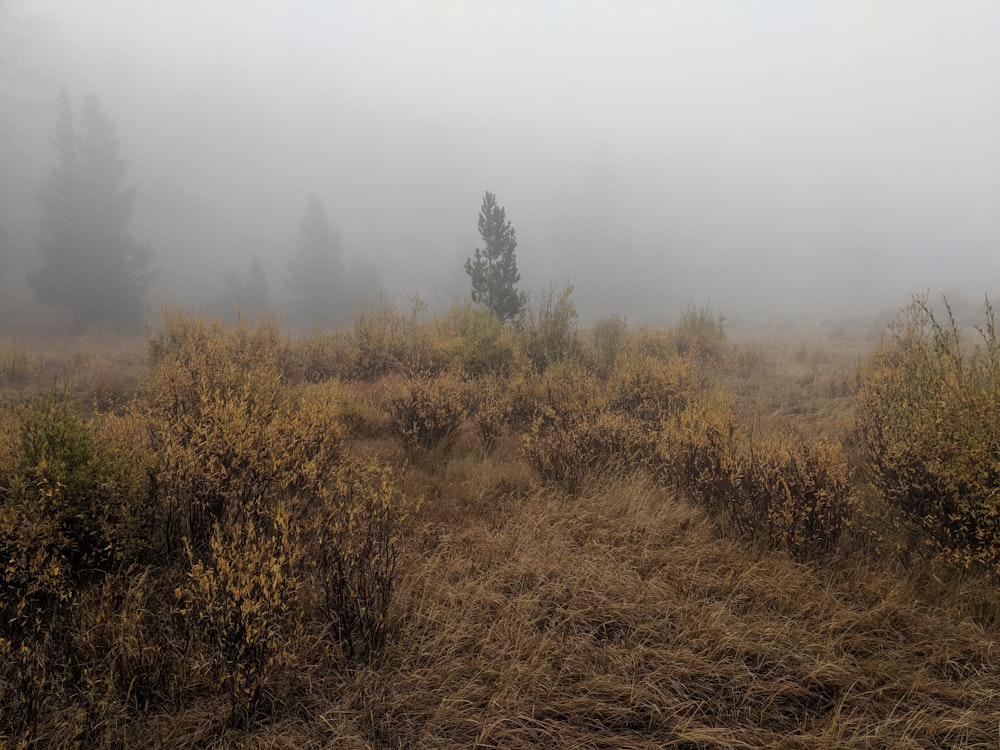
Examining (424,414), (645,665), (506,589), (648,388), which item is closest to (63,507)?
(506,589)

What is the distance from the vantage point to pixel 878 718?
176cm

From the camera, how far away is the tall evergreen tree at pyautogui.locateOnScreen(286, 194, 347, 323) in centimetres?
3941

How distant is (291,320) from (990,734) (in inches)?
1660

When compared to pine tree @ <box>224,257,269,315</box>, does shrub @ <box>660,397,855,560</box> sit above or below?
below

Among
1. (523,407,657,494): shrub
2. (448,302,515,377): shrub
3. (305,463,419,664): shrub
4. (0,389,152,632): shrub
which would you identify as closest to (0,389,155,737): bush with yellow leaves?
(0,389,152,632): shrub

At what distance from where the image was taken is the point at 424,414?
5180mm

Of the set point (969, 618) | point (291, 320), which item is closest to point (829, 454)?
point (969, 618)

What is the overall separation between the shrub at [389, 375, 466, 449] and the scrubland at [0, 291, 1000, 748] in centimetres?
91

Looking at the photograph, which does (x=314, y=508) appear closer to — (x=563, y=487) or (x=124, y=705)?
(x=124, y=705)

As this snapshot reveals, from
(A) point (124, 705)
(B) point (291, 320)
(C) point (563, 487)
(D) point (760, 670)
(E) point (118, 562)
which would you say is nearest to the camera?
(A) point (124, 705)

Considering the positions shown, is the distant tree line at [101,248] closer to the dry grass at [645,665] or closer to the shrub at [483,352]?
the shrub at [483,352]

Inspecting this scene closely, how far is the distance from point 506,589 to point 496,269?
19.4m

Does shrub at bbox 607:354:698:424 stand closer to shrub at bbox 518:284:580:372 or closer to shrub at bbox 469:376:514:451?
shrub at bbox 469:376:514:451

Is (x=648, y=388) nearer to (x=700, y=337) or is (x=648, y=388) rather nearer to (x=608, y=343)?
(x=608, y=343)
